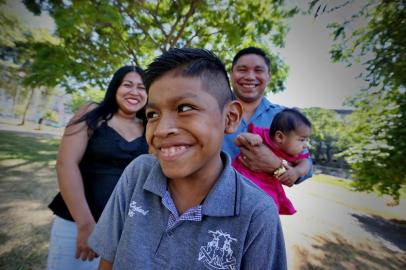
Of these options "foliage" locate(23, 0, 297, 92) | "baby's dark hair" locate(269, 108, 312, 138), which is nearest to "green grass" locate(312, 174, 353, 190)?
"foliage" locate(23, 0, 297, 92)

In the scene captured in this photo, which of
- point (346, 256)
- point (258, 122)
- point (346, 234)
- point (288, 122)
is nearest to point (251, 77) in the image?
point (258, 122)

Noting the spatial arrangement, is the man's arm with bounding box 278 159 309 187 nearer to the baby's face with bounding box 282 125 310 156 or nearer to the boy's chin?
the baby's face with bounding box 282 125 310 156

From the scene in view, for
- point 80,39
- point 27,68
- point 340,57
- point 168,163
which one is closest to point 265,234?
point 168,163

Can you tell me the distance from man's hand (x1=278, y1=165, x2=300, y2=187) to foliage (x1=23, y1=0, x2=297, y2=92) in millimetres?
4949

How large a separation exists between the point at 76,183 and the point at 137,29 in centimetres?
643

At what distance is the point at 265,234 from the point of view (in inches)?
40.5

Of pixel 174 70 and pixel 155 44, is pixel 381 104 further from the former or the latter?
pixel 155 44

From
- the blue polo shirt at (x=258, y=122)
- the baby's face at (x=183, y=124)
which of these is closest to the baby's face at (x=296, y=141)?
the blue polo shirt at (x=258, y=122)

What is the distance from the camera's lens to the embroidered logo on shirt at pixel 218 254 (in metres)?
1.03

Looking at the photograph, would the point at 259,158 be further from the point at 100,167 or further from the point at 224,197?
the point at 100,167

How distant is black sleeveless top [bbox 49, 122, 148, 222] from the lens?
1.84 metres

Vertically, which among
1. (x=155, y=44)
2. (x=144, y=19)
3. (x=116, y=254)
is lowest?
(x=116, y=254)

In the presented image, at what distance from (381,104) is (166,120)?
489cm

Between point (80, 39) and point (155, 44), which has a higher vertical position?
point (155, 44)
